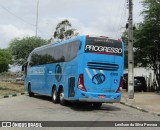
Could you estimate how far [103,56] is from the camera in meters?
20.5

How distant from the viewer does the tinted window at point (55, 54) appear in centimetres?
2139

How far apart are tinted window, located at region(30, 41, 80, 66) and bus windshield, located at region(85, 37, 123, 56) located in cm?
63

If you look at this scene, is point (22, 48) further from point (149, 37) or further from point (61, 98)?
point (61, 98)

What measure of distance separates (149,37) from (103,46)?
762 inches

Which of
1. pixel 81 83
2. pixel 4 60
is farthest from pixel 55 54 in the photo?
pixel 4 60

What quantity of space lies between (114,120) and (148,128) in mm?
2522

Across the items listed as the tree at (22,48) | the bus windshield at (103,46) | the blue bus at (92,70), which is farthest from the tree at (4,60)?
the bus windshield at (103,46)

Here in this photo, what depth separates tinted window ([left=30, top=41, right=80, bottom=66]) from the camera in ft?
70.2

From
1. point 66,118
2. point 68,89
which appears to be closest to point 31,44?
point 68,89

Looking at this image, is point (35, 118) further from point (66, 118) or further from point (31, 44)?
point (31, 44)

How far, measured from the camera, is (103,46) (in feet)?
67.5

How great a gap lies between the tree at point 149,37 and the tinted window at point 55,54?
12565 mm

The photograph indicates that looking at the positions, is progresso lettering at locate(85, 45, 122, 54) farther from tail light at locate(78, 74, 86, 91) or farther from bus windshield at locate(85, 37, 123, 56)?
tail light at locate(78, 74, 86, 91)

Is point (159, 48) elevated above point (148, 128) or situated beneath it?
elevated above
